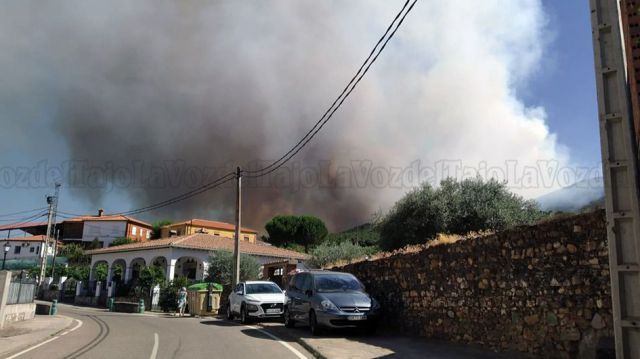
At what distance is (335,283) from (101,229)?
85.5 m

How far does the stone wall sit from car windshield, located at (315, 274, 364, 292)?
5.16 ft

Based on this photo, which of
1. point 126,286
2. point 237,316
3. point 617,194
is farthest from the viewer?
point 126,286

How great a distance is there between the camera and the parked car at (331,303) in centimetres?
1195

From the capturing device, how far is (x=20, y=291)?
18.9 meters

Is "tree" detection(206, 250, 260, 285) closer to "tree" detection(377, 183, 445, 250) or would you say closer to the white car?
"tree" detection(377, 183, 445, 250)

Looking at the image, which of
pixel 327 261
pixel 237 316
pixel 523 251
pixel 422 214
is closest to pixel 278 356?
pixel 523 251

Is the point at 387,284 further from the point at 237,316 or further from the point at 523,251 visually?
the point at 237,316

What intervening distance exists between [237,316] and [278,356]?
1045cm

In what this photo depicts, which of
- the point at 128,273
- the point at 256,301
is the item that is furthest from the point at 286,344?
the point at 128,273

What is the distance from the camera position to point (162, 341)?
39.4 feet

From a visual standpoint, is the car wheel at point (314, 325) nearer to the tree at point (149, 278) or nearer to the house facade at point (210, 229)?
the tree at point (149, 278)

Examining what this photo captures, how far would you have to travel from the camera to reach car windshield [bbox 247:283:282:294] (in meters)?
19.1

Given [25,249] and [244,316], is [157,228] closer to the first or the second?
[25,249]

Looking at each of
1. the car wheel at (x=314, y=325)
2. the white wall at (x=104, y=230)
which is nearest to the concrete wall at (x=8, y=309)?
the car wheel at (x=314, y=325)
